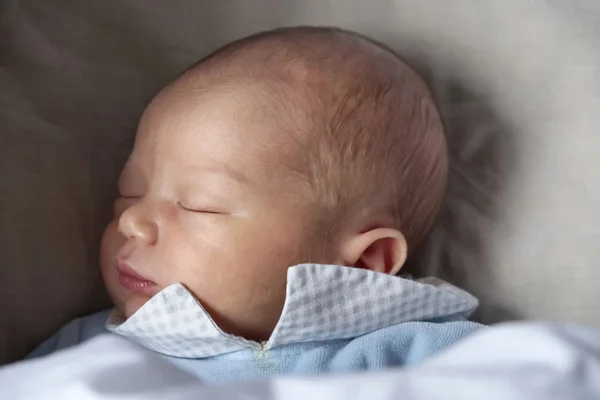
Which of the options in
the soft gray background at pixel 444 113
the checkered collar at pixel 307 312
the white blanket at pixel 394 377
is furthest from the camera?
the soft gray background at pixel 444 113

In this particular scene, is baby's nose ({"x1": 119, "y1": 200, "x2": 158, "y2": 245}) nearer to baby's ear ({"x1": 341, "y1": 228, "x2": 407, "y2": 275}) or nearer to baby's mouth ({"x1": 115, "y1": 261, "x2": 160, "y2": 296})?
baby's mouth ({"x1": 115, "y1": 261, "x2": 160, "y2": 296})

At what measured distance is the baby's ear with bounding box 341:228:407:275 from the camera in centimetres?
94

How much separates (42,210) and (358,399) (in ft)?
1.83

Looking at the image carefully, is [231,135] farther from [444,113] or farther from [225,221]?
[444,113]

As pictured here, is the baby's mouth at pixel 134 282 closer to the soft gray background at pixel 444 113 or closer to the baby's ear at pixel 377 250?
the soft gray background at pixel 444 113

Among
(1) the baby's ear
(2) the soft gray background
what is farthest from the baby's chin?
(1) the baby's ear

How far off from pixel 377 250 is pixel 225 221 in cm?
21

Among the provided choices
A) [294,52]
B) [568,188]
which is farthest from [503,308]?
[294,52]

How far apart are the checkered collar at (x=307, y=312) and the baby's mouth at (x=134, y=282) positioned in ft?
0.13

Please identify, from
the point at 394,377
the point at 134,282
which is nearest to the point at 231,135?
the point at 134,282

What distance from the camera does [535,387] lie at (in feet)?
2.03

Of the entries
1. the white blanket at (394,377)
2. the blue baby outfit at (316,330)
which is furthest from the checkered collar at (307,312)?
the white blanket at (394,377)

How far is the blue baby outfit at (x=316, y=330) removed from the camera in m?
0.88

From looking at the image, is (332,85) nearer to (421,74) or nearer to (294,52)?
(294,52)
